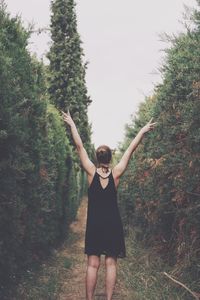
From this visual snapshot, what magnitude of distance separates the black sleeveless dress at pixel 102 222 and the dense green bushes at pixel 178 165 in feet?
3.25

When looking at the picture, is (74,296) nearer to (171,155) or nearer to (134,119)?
(171,155)

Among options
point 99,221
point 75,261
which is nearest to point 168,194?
point 99,221

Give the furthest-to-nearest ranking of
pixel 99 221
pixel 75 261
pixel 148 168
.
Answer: pixel 75 261, pixel 148 168, pixel 99 221

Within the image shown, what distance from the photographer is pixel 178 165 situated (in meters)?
6.30

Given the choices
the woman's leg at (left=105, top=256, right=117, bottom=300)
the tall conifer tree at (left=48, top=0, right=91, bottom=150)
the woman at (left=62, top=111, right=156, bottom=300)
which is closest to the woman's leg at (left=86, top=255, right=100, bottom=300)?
the woman at (left=62, top=111, right=156, bottom=300)

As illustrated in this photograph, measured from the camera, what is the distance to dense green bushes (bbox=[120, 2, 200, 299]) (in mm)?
5645

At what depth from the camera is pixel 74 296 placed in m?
6.76

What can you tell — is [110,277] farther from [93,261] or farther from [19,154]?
[19,154]

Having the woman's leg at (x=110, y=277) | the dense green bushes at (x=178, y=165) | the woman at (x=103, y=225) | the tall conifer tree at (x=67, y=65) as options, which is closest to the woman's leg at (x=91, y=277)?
the woman at (x=103, y=225)

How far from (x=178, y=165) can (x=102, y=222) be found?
1.69 m

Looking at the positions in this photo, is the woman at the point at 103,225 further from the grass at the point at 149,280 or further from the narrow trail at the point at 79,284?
the narrow trail at the point at 79,284

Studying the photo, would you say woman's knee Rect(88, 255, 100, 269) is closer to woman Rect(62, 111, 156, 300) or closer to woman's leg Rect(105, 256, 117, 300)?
woman Rect(62, 111, 156, 300)

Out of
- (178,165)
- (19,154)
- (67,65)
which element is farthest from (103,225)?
(67,65)

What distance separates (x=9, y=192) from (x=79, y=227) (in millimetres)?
14652
